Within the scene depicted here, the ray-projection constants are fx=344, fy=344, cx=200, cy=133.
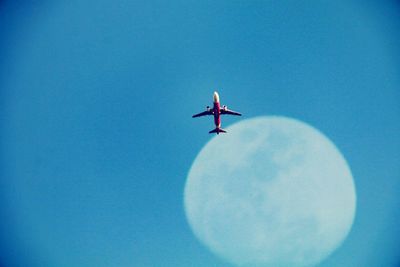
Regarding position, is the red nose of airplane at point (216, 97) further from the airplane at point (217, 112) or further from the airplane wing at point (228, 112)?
the airplane wing at point (228, 112)

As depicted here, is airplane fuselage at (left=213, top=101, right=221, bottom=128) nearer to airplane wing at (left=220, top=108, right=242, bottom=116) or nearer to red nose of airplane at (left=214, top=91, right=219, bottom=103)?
red nose of airplane at (left=214, top=91, right=219, bottom=103)

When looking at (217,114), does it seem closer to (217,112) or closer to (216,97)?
(217,112)

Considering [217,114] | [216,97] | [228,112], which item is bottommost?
[217,114]

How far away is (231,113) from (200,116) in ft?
26.2

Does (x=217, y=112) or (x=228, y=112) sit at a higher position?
(x=228, y=112)

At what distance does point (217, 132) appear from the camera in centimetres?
8806

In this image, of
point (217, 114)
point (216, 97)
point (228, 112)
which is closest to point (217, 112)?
point (217, 114)

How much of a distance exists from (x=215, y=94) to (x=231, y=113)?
25.9ft

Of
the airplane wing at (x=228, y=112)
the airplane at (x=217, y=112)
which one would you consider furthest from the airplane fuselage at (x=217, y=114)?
the airplane wing at (x=228, y=112)

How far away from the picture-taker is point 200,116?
8562cm

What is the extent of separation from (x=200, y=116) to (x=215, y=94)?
729 centimetres

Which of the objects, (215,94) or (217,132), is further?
(217,132)

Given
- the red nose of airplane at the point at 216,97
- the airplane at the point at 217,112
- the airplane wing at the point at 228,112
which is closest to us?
the red nose of airplane at the point at 216,97

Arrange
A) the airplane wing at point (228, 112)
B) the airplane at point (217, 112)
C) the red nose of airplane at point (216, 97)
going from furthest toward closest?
the airplane wing at point (228, 112) < the airplane at point (217, 112) < the red nose of airplane at point (216, 97)
